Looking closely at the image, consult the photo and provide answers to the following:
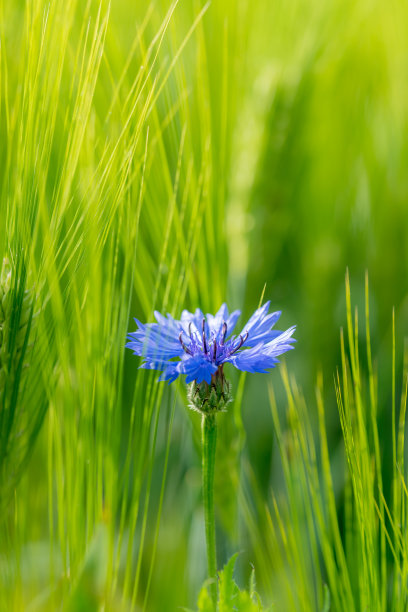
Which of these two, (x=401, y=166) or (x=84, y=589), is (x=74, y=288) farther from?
(x=401, y=166)

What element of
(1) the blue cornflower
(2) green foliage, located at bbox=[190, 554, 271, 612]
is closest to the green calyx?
(1) the blue cornflower

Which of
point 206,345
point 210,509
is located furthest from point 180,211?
point 210,509

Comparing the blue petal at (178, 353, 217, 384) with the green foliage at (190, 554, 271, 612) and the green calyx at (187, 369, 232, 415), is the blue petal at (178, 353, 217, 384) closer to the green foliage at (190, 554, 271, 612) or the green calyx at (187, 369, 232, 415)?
the green calyx at (187, 369, 232, 415)

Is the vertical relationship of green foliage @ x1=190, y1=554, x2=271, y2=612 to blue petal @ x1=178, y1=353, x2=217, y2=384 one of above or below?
below

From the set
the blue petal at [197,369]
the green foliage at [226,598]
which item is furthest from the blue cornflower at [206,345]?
the green foliage at [226,598]

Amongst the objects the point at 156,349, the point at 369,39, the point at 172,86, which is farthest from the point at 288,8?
the point at 156,349

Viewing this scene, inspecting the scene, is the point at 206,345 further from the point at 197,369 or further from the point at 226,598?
the point at 226,598
